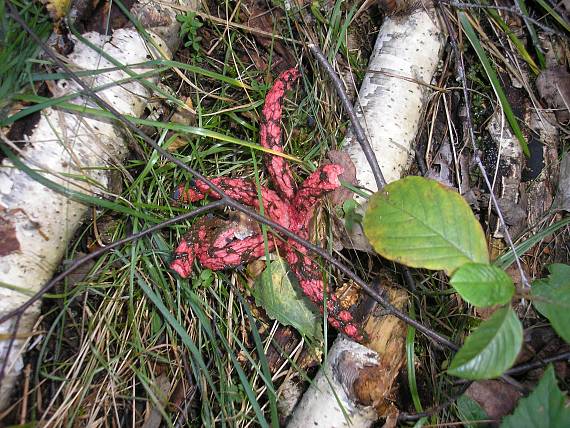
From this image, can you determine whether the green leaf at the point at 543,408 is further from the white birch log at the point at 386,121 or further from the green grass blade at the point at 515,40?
the green grass blade at the point at 515,40

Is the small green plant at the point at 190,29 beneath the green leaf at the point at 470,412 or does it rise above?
above

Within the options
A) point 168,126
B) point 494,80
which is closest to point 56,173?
point 168,126

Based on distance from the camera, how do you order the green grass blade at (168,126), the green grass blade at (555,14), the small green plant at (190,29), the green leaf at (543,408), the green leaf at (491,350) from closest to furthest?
the green leaf at (491,350)
the green leaf at (543,408)
the green grass blade at (168,126)
the small green plant at (190,29)
the green grass blade at (555,14)

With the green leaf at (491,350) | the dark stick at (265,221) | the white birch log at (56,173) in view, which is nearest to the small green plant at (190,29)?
the white birch log at (56,173)

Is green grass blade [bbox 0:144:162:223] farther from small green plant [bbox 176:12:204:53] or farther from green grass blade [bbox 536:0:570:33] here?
green grass blade [bbox 536:0:570:33]

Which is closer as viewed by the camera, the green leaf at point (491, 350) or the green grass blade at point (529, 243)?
the green leaf at point (491, 350)

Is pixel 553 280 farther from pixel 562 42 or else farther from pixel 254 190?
pixel 562 42
